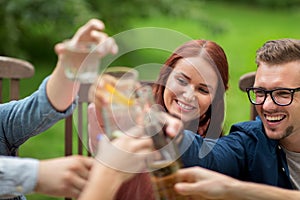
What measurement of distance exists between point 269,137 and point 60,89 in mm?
538

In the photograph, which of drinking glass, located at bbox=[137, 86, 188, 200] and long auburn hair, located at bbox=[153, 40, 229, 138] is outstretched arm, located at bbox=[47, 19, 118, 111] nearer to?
drinking glass, located at bbox=[137, 86, 188, 200]

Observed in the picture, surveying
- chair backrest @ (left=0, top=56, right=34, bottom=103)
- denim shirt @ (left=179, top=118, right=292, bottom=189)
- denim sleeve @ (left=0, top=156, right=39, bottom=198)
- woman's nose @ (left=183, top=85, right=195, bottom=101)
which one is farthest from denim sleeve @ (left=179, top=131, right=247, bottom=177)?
chair backrest @ (left=0, top=56, right=34, bottom=103)

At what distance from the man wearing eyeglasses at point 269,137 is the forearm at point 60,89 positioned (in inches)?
11.8

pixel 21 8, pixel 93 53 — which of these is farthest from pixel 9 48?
pixel 93 53

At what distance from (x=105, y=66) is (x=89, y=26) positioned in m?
0.09

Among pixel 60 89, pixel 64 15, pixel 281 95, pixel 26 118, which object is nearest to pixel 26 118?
pixel 26 118

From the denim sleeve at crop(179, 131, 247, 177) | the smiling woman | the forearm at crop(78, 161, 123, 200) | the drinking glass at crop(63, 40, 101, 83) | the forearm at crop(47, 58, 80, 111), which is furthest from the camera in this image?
the smiling woman

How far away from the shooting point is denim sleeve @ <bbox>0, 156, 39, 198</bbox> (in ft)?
3.80

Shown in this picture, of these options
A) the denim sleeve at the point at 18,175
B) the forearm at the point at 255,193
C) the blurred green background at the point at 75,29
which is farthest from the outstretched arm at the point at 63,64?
the blurred green background at the point at 75,29

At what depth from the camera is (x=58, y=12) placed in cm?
438

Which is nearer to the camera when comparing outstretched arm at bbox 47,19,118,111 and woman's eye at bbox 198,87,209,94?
outstretched arm at bbox 47,19,118,111

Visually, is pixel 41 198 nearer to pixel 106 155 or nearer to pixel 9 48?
pixel 9 48

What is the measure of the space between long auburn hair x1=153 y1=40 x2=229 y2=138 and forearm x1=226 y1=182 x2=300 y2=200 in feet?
1.16

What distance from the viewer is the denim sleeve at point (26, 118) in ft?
4.58
